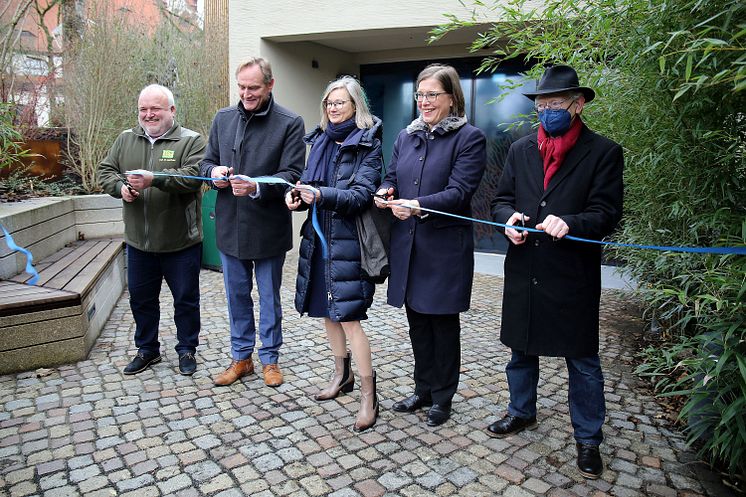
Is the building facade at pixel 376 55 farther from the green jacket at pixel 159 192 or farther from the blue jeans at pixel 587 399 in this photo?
the blue jeans at pixel 587 399

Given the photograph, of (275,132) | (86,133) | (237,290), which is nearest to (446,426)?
(237,290)

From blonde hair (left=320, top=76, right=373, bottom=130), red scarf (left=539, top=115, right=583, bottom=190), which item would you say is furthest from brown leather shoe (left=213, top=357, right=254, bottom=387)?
red scarf (left=539, top=115, right=583, bottom=190)

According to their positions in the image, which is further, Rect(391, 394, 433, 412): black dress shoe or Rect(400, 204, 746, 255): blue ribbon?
Rect(391, 394, 433, 412): black dress shoe

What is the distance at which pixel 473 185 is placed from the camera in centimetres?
313

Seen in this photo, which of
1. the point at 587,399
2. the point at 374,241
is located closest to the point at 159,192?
the point at 374,241

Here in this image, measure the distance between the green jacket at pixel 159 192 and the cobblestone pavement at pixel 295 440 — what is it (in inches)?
38.5

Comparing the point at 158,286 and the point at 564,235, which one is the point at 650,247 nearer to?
the point at 564,235

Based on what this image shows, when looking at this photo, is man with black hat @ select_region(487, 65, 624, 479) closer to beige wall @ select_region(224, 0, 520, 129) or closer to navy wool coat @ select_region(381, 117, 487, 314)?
navy wool coat @ select_region(381, 117, 487, 314)

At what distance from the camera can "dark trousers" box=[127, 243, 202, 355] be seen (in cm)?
405

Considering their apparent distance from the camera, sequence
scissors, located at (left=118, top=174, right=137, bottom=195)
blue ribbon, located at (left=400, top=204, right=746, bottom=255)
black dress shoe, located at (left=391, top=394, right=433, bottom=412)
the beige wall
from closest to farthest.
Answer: blue ribbon, located at (left=400, top=204, right=746, bottom=255) → black dress shoe, located at (left=391, top=394, right=433, bottom=412) → scissors, located at (left=118, top=174, right=137, bottom=195) → the beige wall

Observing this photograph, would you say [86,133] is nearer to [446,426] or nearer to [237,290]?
[237,290]

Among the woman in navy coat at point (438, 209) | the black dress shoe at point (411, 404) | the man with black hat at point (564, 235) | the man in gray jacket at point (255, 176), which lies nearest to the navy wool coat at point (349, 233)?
the woman in navy coat at point (438, 209)

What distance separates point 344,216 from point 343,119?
55cm

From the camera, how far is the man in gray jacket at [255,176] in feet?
11.9
